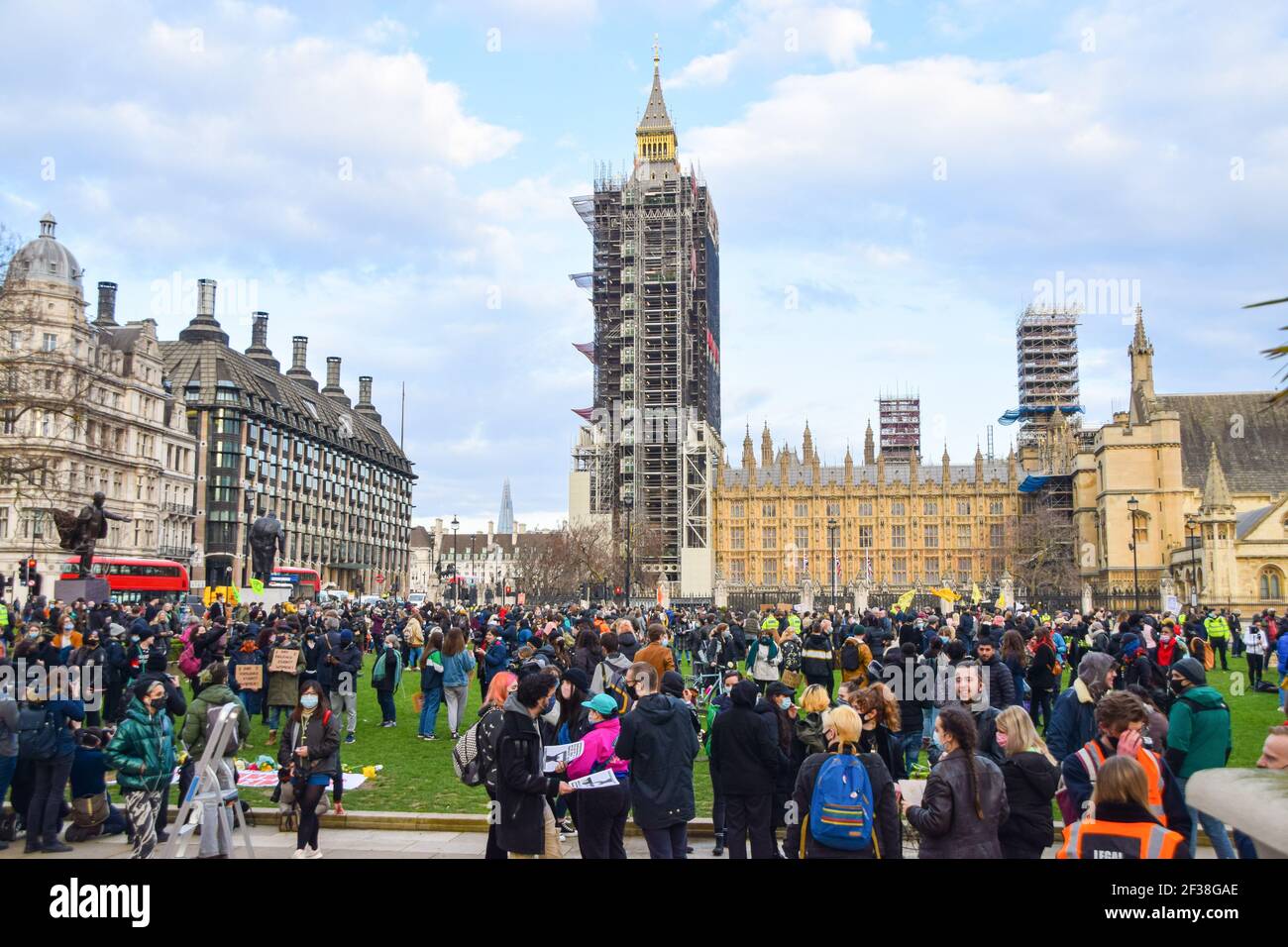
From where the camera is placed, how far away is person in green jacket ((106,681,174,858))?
8062mm

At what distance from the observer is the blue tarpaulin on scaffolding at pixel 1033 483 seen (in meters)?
77.4

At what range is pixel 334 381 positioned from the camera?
364ft

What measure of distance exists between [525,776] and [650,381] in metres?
70.4

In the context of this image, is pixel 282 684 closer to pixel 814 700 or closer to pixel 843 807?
pixel 814 700

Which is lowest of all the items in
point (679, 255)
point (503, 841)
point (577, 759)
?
point (503, 841)

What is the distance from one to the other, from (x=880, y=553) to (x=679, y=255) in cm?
3323

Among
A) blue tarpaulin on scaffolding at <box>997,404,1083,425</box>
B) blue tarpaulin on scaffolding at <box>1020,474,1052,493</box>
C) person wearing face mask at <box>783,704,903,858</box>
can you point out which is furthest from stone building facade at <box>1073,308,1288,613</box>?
person wearing face mask at <box>783,704,903,858</box>

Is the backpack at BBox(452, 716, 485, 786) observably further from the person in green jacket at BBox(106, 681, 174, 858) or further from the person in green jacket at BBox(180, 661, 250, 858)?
the person in green jacket at BBox(106, 681, 174, 858)

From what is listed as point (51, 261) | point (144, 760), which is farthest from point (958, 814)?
point (51, 261)

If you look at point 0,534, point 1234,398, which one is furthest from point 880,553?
point 0,534

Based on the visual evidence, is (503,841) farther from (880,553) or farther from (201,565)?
(880,553)

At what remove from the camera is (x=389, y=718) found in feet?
52.7

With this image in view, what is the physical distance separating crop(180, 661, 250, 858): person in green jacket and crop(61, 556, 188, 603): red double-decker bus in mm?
32679

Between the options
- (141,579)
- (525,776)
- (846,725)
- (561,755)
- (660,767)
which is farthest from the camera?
(141,579)
